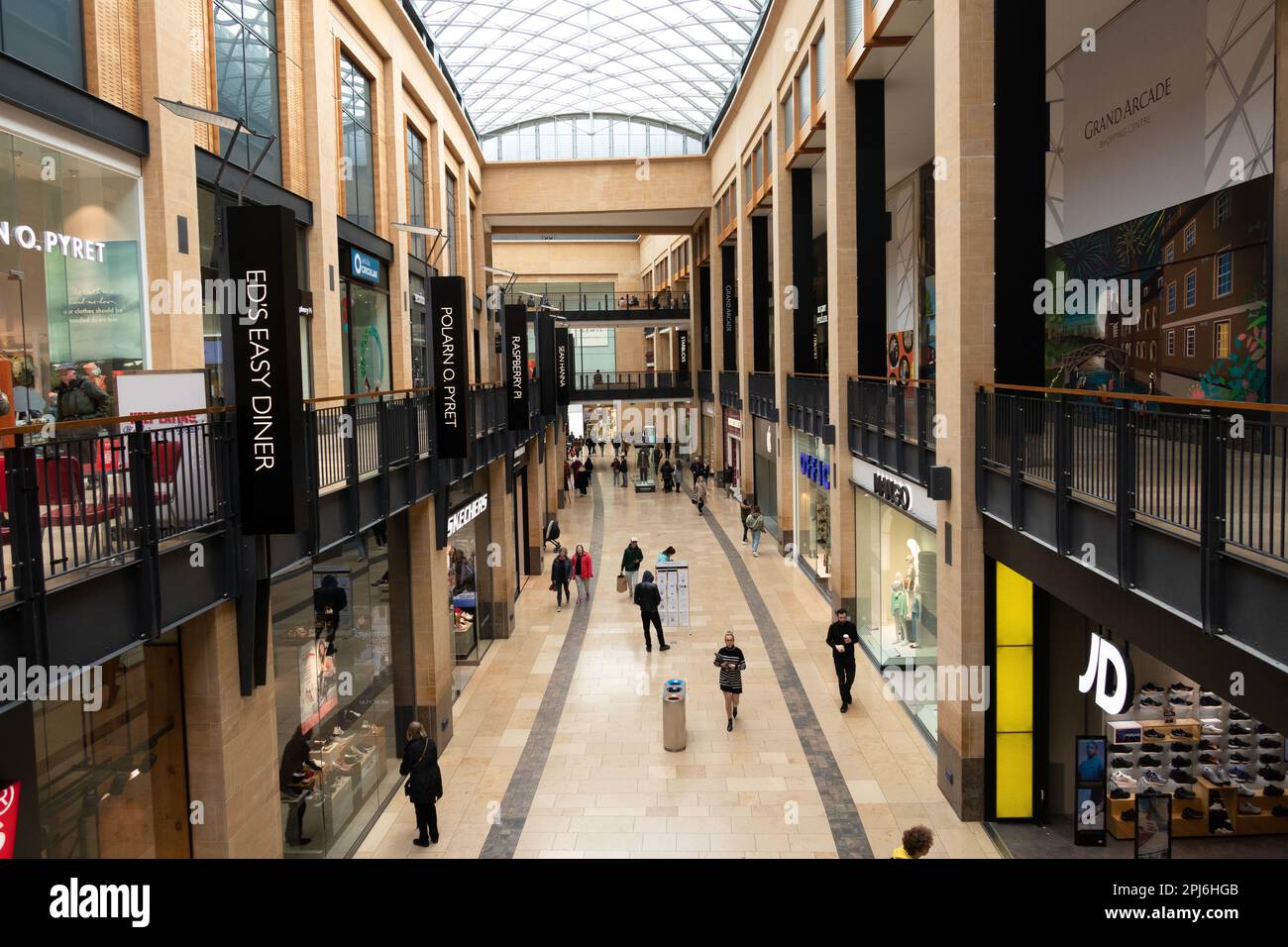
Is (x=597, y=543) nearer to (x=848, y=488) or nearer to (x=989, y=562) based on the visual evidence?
(x=848, y=488)

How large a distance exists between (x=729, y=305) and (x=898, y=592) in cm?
2627

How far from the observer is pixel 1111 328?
1633 centimetres

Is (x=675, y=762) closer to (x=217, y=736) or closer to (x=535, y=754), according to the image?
(x=535, y=754)

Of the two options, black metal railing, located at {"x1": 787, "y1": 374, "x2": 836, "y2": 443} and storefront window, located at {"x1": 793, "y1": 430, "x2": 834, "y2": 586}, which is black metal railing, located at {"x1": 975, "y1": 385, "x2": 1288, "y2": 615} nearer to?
black metal railing, located at {"x1": 787, "y1": 374, "x2": 836, "y2": 443}

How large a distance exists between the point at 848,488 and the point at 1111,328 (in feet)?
19.7

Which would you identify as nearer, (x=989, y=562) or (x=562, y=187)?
(x=989, y=562)

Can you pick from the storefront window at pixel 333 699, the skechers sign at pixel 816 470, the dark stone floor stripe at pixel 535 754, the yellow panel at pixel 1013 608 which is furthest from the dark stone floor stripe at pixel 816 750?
the storefront window at pixel 333 699

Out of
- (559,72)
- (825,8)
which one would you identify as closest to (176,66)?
(825,8)

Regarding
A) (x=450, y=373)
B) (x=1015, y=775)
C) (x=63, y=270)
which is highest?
(x=63, y=270)

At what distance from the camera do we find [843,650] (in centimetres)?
1518

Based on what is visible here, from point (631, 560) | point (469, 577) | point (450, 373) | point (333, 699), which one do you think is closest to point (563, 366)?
point (631, 560)

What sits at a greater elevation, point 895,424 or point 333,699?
point 895,424

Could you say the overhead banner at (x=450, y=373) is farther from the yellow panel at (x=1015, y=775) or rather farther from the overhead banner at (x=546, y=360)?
the overhead banner at (x=546, y=360)

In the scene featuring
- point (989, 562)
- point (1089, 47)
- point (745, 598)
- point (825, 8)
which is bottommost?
point (745, 598)
